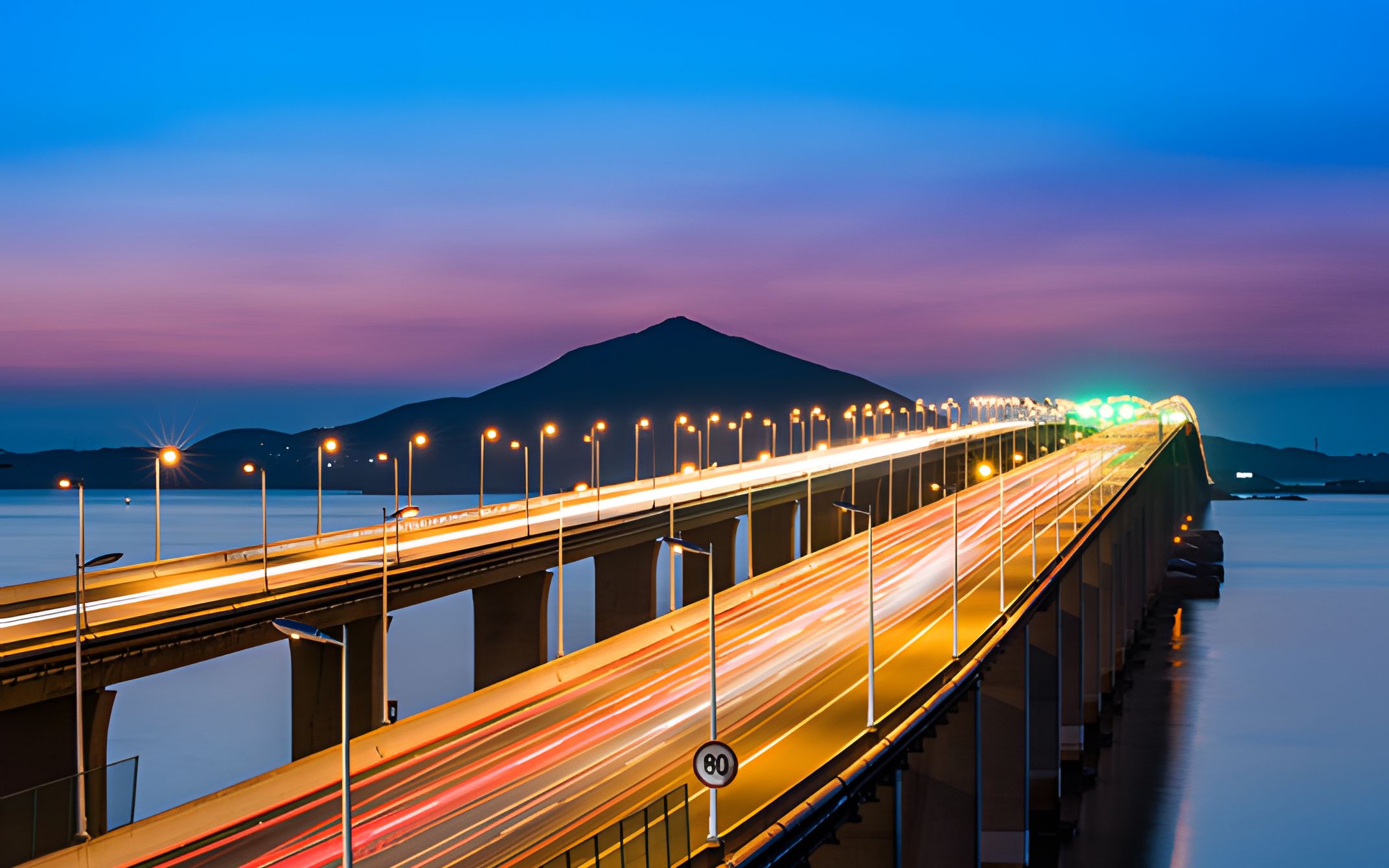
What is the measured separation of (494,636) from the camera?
60.9 metres

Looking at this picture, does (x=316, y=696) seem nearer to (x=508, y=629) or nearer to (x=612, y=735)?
(x=508, y=629)

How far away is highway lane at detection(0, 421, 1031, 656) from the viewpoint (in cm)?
3703

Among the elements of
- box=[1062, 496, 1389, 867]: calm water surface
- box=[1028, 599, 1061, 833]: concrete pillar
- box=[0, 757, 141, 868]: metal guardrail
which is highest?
box=[0, 757, 141, 868]: metal guardrail

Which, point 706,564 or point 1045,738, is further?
point 706,564

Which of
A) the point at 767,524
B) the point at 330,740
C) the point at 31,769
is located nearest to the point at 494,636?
the point at 330,740

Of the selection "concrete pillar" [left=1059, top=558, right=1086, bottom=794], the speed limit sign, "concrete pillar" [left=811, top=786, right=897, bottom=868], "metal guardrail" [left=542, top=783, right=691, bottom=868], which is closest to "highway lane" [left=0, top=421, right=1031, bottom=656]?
"metal guardrail" [left=542, top=783, right=691, bottom=868]

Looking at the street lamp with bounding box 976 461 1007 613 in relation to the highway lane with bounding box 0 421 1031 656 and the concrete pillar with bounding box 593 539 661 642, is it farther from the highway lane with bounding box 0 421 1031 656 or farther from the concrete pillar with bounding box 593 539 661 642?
the concrete pillar with bounding box 593 539 661 642

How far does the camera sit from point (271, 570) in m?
51.5

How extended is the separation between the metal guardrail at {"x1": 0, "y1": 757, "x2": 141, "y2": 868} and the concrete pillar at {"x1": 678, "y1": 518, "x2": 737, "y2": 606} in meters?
66.0

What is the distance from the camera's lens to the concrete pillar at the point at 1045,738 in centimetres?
4938

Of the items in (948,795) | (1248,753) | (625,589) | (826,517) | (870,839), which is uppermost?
(826,517)

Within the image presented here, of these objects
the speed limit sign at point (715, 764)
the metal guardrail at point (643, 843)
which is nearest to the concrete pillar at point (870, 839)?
the metal guardrail at point (643, 843)

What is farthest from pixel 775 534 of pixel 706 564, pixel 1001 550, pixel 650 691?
pixel 650 691

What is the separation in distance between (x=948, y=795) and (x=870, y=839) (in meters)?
6.98
